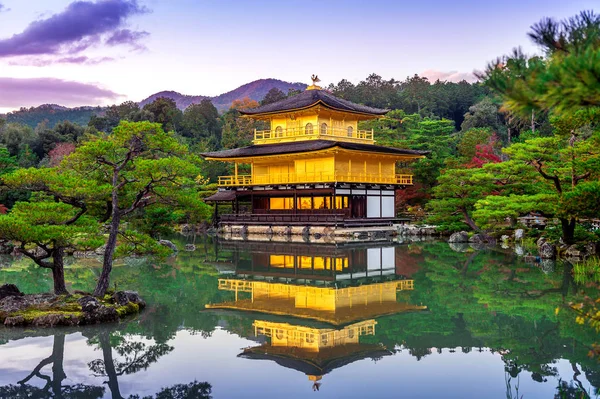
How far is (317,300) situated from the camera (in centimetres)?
1310

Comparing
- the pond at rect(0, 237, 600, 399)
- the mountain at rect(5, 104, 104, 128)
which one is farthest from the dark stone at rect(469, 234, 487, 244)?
the mountain at rect(5, 104, 104, 128)

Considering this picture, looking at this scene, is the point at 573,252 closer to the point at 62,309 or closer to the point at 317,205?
the point at 62,309

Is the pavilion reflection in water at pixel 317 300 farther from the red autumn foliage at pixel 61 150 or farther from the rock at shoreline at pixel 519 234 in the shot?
the red autumn foliage at pixel 61 150

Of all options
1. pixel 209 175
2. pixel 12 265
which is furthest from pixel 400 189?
pixel 12 265

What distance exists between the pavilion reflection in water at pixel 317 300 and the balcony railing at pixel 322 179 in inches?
375

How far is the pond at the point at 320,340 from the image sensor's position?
7105mm

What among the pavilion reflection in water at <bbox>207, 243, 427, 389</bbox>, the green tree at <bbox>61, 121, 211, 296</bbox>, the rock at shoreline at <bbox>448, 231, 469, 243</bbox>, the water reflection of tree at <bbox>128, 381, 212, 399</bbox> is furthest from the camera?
the rock at shoreline at <bbox>448, 231, 469, 243</bbox>

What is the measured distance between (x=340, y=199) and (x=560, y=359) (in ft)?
87.7

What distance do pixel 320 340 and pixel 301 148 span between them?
84.4 ft

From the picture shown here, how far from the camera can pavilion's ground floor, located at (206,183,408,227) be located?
32844mm

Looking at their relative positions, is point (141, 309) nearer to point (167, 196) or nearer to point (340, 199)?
point (167, 196)

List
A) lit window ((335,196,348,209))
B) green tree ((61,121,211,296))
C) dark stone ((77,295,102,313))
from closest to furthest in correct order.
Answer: dark stone ((77,295,102,313)) < green tree ((61,121,211,296)) < lit window ((335,196,348,209))

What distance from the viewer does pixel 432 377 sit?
24.4 ft

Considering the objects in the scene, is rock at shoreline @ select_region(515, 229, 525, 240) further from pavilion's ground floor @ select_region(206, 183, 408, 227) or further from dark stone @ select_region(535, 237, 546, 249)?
pavilion's ground floor @ select_region(206, 183, 408, 227)
